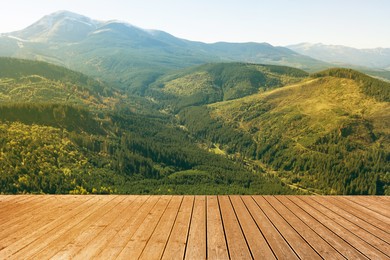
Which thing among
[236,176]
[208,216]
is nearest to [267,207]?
[208,216]

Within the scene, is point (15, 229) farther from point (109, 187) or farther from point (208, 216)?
point (109, 187)

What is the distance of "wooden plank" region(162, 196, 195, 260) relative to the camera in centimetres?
607

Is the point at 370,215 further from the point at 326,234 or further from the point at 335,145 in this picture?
the point at 335,145

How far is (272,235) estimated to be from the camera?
7.04m

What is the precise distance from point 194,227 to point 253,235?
1.50 m

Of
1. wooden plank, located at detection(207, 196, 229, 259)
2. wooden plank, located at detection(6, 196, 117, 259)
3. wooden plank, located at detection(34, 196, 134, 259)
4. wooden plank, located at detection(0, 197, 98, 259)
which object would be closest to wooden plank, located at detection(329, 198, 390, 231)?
wooden plank, located at detection(207, 196, 229, 259)

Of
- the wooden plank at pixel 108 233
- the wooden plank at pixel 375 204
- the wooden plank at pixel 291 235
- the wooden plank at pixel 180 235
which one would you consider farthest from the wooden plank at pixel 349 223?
the wooden plank at pixel 108 233

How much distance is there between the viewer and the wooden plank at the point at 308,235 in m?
6.23

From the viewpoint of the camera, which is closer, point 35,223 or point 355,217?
point 35,223

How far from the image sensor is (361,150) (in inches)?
6368

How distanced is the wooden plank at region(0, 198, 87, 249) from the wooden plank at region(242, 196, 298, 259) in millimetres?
5744

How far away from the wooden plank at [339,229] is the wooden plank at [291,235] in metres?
1.06

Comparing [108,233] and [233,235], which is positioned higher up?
[233,235]

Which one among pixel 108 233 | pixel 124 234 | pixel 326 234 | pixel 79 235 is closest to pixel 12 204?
pixel 79 235
